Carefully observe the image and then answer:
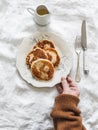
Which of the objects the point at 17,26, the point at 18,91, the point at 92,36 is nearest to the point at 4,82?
the point at 18,91

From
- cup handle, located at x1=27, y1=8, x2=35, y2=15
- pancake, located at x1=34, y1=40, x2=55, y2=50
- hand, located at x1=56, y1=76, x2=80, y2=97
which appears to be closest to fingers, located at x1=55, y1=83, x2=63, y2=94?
hand, located at x1=56, y1=76, x2=80, y2=97

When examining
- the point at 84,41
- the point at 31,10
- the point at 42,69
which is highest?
the point at 31,10

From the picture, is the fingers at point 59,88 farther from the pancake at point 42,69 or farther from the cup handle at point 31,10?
the cup handle at point 31,10

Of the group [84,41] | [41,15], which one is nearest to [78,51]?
[84,41]

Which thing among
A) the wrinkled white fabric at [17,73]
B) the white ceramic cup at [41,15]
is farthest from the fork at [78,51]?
the white ceramic cup at [41,15]

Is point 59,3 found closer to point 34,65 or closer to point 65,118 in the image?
point 34,65

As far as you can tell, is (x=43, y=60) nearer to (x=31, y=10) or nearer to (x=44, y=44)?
(x=44, y=44)
